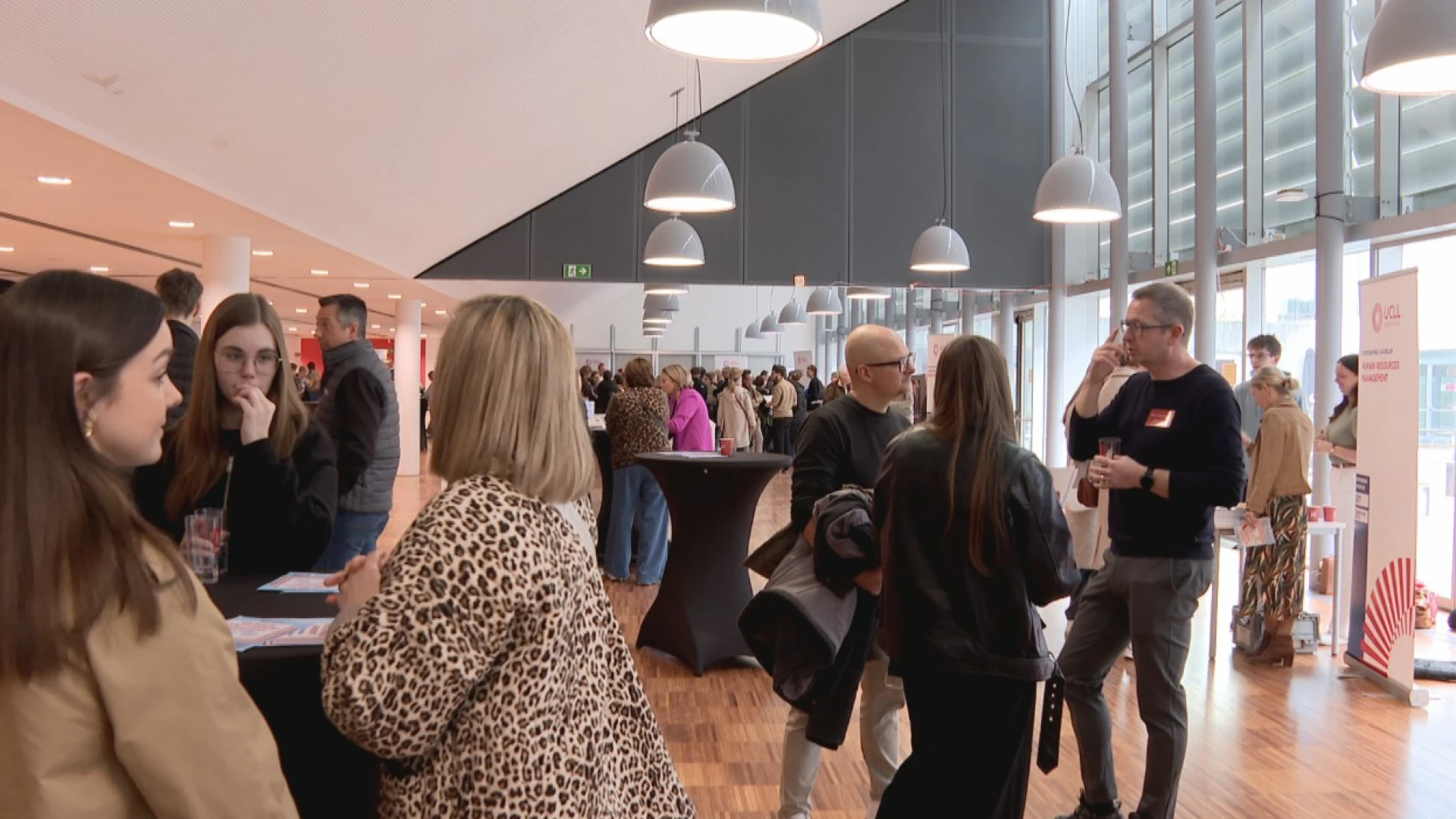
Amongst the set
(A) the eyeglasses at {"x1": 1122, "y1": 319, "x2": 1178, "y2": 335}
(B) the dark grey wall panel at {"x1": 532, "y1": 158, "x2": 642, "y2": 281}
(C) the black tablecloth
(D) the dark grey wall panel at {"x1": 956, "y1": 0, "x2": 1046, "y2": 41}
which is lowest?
(C) the black tablecloth

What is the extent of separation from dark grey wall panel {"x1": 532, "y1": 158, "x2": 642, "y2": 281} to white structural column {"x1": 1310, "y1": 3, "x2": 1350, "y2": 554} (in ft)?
22.9

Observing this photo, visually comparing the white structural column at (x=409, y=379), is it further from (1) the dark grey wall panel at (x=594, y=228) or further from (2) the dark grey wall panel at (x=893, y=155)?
(2) the dark grey wall panel at (x=893, y=155)

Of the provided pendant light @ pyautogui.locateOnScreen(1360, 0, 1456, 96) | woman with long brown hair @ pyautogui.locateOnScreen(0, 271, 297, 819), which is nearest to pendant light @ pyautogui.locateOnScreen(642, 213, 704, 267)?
pendant light @ pyautogui.locateOnScreen(1360, 0, 1456, 96)

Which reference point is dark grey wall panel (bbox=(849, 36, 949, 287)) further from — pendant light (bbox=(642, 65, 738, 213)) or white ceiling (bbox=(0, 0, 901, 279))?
pendant light (bbox=(642, 65, 738, 213))

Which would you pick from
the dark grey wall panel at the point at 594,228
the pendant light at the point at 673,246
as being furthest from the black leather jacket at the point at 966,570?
the dark grey wall panel at the point at 594,228

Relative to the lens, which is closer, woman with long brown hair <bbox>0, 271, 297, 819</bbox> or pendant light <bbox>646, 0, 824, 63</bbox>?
woman with long brown hair <bbox>0, 271, 297, 819</bbox>

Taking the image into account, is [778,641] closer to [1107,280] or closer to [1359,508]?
[1359,508]

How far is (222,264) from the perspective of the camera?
8.93 metres

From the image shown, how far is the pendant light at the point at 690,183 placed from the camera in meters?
5.85

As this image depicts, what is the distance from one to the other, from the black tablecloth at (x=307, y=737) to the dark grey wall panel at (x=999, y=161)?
1160 cm

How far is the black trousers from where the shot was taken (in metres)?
2.55

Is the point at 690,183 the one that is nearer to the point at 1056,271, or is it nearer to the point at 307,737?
the point at 307,737

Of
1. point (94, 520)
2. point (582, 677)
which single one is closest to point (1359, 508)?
point (582, 677)

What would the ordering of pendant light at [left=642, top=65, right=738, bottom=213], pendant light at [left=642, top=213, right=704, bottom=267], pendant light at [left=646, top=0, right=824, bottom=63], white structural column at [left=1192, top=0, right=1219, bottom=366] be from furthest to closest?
white structural column at [left=1192, top=0, right=1219, bottom=366]
pendant light at [left=642, top=213, right=704, bottom=267]
pendant light at [left=642, top=65, right=738, bottom=213]
pendant light at [left=646, top=0, right=824, bottom=63]
